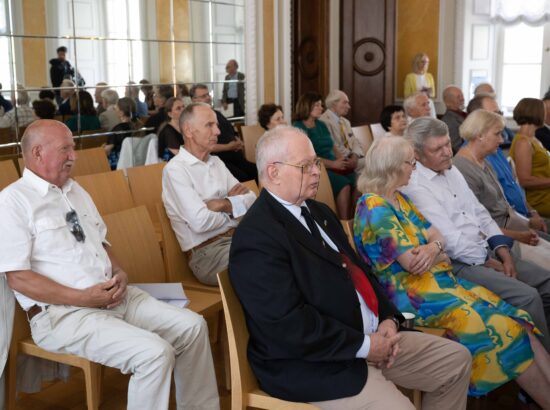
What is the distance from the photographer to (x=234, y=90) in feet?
22.1

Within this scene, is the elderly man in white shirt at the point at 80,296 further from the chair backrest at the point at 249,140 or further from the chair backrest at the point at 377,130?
the chair backrest at the point at 377,130

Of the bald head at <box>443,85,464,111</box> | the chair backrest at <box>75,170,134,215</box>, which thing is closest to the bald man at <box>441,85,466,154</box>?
the bald head at <box>443,85,464,111</box>

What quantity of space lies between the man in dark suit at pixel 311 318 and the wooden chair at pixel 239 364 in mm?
24

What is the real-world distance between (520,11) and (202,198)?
23.3ft

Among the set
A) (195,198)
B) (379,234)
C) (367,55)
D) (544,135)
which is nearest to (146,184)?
(195,198)

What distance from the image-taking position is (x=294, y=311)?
6.92ft

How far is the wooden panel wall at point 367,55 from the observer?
8836mm

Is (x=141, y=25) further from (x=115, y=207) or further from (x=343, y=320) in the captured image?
(x=343, y=320)

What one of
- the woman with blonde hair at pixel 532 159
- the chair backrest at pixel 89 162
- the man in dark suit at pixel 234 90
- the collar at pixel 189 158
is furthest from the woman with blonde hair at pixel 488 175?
the man in dark suit at pixel 234 90

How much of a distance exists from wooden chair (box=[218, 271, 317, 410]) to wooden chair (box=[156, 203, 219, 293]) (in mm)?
1112

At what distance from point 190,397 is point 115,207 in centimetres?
136

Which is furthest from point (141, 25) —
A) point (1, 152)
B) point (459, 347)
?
point (459, 347)

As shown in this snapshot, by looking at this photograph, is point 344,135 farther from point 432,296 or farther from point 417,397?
point 417,397

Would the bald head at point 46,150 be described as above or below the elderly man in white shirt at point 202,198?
above
